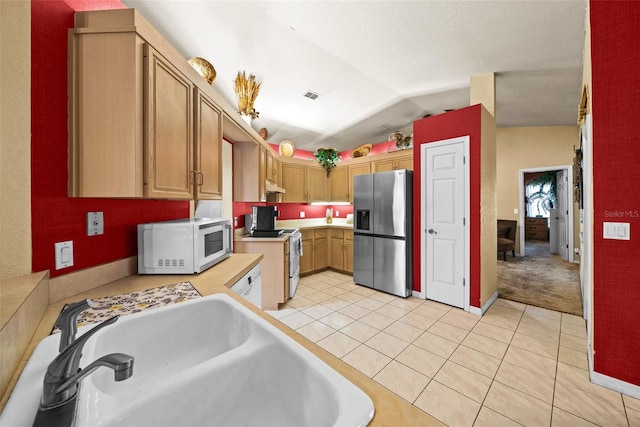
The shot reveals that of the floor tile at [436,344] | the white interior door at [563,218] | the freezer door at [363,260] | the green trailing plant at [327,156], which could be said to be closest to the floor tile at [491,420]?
the floor tile at [436,344]

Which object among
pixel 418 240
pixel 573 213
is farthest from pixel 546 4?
pixel 573 213

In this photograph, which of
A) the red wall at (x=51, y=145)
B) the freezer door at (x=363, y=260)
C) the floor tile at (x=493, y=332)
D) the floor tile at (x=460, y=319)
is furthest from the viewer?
the freezer door at (x=363, y=260)

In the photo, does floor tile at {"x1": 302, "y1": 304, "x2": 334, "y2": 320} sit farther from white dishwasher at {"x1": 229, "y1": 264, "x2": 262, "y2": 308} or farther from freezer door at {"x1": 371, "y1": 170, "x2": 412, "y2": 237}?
freezer door at {"x1": 371, "y1": 170, "x2": 412, "y2": 237}

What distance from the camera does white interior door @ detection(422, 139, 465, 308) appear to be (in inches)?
116

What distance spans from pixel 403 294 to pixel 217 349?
2804mm

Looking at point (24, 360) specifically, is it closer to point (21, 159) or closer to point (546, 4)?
point (21, 159)

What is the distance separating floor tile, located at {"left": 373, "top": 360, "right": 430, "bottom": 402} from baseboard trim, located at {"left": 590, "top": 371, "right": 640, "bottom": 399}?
1.16 meters

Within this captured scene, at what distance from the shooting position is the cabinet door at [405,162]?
4082 millimetres

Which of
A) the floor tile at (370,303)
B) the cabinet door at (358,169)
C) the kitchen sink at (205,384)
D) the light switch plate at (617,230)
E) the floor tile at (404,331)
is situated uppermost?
the cabinet door at (358,169)

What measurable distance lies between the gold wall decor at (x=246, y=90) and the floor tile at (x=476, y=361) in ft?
10.3

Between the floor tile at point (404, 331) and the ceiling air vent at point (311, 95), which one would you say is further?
the ceiling air vent at point (311, 95)

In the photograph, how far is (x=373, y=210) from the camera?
12.2 feet

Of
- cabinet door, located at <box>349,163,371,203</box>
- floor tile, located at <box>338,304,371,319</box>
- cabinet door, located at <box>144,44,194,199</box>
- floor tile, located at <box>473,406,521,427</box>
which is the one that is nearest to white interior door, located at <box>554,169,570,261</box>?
cabinet door, located at <box>349,163,371,203</box>

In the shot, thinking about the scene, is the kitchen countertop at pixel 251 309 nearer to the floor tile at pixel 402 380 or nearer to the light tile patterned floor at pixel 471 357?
the light tile patterned floor at pixel 471 357
